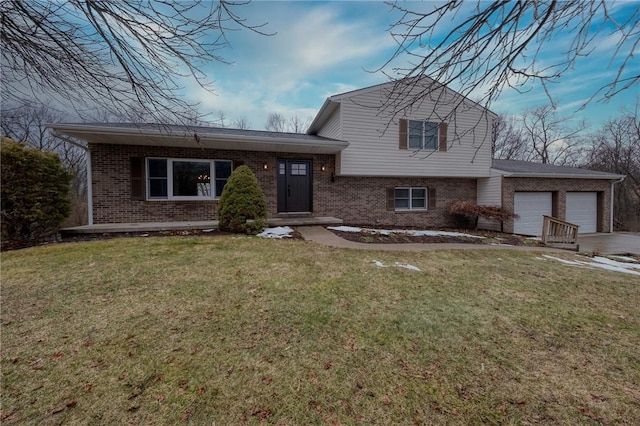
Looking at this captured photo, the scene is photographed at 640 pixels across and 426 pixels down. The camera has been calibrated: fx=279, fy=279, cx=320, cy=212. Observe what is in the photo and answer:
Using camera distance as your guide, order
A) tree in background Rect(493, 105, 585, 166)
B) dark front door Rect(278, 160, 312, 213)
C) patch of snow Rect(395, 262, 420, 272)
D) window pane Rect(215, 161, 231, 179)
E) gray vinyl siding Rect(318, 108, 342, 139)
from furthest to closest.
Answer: tree in background Rect(493, 105, 585, 166), gray vinyl siding Rect(318, 108, 342, 139), dark front door Rect(278, 160, 312, 213), window pane Rect(215, 161, 231, 179), patch of snow Rect(395, 262, 420, 272)

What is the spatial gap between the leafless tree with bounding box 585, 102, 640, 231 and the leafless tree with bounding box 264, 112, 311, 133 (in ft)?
70.4

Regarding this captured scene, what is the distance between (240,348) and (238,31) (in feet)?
10.5

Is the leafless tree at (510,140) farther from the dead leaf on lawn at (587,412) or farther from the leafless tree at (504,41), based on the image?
the dead leaf on lawn at (587,412)

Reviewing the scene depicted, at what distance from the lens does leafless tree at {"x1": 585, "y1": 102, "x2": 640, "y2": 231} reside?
18.6 meters

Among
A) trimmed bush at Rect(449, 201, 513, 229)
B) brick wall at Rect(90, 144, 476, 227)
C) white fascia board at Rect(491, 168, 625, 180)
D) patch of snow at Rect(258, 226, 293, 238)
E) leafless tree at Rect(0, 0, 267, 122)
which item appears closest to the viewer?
leafless tree at Rect(0, 0, 267, 122)

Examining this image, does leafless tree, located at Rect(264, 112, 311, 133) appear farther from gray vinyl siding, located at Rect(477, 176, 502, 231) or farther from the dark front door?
gray vinyl siding, located at Rect(477, 176, 502, 231)

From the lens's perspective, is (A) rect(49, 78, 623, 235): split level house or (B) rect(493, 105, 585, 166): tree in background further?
(B) rect(493, 105, 585, 166): tree in background

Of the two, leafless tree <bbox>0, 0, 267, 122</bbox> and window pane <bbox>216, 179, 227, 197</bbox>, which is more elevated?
leafless tree <bbox>0, 0, 267, 122</bbox>

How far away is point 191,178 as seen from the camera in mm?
9438

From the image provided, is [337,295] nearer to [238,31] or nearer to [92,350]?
[92,350]

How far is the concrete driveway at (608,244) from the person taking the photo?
9234 millimetres

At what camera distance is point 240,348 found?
8.38 feet

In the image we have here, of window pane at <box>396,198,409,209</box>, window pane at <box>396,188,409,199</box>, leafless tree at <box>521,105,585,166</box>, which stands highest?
leafless tree at <box>521,105,585,166</box>

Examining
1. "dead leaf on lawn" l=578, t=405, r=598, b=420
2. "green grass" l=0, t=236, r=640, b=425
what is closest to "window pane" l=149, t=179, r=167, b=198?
"green grass" l=0, t=236, r=640, b=425
